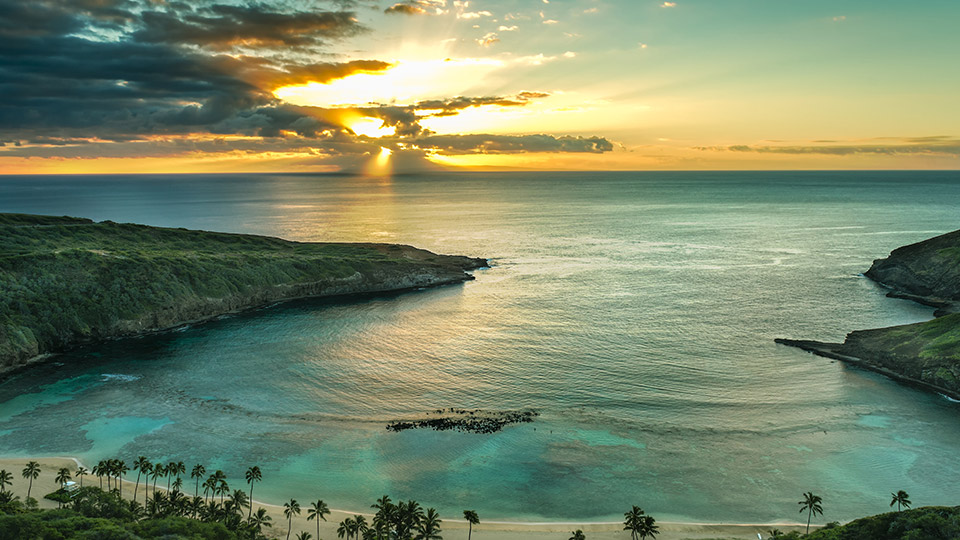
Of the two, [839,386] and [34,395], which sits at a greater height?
[839,386]

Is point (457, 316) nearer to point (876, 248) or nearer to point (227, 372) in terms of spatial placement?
point (227, 372)

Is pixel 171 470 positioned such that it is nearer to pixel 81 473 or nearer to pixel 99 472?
pixel 99 472

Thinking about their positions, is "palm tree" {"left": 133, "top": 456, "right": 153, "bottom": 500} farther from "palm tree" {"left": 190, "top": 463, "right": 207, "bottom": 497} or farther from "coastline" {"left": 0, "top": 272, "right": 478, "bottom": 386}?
"coastline" {"left": 0, "top": 272, "right": 478, "bottom": 386}

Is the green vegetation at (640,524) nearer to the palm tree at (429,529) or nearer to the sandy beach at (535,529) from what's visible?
the sandy beach at (535,529)

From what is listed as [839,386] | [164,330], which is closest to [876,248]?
[839,386]

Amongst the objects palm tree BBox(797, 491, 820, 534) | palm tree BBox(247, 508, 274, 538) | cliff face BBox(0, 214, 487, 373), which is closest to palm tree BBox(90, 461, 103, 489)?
palm tree BBox(247, 508, 274, 538)

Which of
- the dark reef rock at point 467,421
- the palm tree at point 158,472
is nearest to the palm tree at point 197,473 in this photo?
the palm tree at point 158,472
